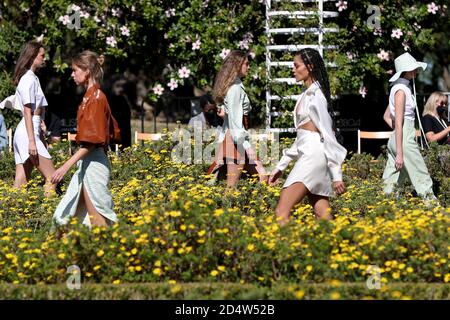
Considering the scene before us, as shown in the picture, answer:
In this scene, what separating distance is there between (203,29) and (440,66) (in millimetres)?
14330

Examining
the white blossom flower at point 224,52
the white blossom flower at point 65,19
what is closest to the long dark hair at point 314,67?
the white blossom flower at point 224,52

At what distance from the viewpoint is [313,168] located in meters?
7.99

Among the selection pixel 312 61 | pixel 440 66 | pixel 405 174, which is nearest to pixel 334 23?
pixel 405 174

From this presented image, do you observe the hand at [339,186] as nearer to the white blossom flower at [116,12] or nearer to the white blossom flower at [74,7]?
the white blossom flower at [116,12]

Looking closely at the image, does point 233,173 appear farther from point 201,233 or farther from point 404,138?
point 201,233

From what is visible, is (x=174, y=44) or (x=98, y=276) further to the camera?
(x=174, y=44)

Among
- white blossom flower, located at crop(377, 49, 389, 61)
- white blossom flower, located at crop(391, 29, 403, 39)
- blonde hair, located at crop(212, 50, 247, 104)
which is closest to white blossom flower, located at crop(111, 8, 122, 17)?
white blossom flower, located at crop(377, 49, 389, 61)

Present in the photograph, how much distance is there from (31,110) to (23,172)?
0.87m

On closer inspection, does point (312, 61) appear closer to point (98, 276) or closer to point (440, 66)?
point (98, 276)

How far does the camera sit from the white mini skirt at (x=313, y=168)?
314 inches

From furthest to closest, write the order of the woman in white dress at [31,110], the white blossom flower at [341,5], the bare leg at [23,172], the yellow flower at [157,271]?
1. the white blossom flower at [341,5]
2. the bare leg at [23,172]
3. the woman in white dress at [31,110]
4. the yellow flower at [157,271]

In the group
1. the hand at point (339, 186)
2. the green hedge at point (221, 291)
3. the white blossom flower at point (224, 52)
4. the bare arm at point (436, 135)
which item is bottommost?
the green hedge at point (221, 291)

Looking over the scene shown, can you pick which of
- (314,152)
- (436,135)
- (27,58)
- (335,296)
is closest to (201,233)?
(335,296)
